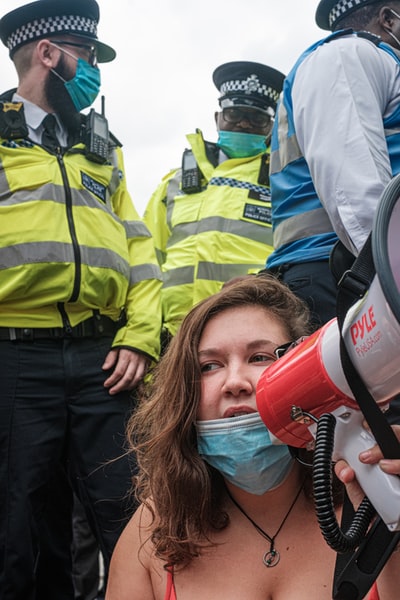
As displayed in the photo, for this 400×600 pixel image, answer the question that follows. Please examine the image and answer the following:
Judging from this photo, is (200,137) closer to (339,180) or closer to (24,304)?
(24,304)

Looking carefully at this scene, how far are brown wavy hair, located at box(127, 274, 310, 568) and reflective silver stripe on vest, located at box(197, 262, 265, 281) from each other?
1.93m

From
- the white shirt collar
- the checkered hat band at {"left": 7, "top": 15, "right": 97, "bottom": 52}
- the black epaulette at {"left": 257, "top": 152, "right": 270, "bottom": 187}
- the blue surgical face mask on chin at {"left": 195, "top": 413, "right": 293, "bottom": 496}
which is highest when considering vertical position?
the checkered hat band at {"left": 7, "top": 15, "right": 97, "bottom": 52}

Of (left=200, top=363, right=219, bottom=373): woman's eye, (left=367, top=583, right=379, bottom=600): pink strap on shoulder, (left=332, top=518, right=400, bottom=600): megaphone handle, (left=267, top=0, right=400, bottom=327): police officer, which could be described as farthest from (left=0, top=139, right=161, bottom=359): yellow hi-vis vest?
(left=332, top=518, right=400, bottom=600): megaphone handle

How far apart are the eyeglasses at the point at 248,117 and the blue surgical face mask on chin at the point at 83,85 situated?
1389 millimetres

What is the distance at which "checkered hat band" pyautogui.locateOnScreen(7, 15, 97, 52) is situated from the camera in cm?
367

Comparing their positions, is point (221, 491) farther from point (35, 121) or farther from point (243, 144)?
point (243, 144)

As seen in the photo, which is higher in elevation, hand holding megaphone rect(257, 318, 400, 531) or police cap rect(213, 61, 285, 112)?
hand holding megaphone rect(257, 318, 400, 531)

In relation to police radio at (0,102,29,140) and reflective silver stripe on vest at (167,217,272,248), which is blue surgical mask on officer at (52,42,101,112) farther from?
reflective silver stripe on vest at (167,217,272,248)

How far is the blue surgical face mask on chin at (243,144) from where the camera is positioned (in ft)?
15.9

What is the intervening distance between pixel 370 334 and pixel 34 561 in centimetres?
209

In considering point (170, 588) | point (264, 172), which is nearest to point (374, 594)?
point (170, 588)

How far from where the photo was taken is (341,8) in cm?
294

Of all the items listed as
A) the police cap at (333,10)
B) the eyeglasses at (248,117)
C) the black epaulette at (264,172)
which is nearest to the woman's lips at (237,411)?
the police cap at (333,10)

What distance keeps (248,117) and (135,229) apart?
162 centimetres
